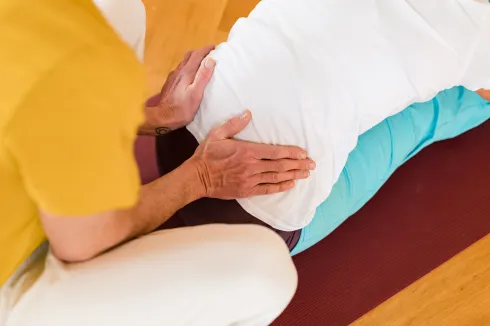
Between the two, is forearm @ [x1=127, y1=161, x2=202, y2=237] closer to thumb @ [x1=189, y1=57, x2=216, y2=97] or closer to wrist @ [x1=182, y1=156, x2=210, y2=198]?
wrist @ [x1=182, y1=156, x2=210, y2=198]

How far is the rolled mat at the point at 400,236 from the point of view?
51.9 inches

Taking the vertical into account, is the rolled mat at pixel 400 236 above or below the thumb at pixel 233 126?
below

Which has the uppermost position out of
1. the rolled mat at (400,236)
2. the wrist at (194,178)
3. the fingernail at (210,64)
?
the fingernail at (210,64)

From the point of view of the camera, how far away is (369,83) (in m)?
0.99

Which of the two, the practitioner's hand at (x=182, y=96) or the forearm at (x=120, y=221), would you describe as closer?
the forearm at (x=120, y=221)

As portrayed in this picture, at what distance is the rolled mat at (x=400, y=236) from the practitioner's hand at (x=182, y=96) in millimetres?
511

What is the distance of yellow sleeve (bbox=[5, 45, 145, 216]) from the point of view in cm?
50

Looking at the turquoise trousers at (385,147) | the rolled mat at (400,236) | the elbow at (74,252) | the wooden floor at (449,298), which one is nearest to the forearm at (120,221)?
the elbow at (74,252)

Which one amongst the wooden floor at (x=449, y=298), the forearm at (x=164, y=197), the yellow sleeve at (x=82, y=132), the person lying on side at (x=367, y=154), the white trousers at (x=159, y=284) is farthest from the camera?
the wooden floor at (x=449, y=298)

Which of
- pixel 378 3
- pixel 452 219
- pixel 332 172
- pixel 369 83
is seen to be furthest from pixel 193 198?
pixel 452 219

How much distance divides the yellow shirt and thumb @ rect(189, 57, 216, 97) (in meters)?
0.48

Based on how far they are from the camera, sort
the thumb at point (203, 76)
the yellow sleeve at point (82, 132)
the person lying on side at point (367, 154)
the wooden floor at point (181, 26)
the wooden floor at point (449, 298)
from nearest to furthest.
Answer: the yellow sleeve at point (82, 132) → the thumb at point (203, 76) → the person lying on side at point (367, 154) → the wooden floor at point (449, 298) → the wooden floor at point (181, 26)

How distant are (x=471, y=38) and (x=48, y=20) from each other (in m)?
0.78

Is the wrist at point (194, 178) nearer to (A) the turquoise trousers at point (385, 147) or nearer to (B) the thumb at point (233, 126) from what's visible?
(B) the thumb at point (233, 126)
